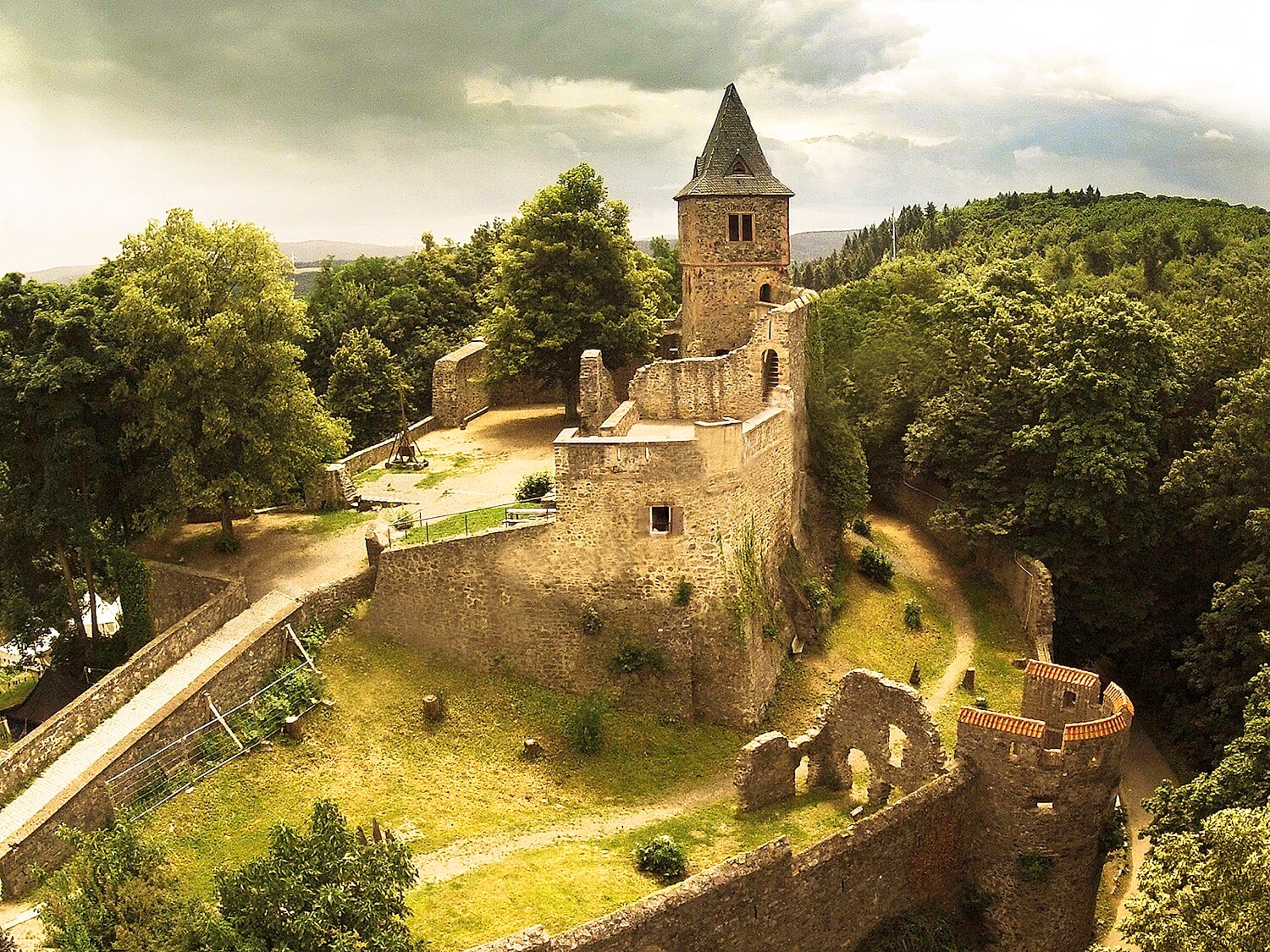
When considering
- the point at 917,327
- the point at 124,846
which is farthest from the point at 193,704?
the point at 917,327

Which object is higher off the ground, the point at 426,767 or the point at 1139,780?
the point at 426,767

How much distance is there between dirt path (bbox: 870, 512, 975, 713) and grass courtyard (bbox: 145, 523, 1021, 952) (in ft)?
2.52

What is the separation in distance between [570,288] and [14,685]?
2234 cm

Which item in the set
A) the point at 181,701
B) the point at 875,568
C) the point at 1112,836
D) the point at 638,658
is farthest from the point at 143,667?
the point at 875,568

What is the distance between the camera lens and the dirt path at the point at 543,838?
19750 mm

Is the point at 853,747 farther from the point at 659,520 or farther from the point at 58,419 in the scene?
the point at 58,419

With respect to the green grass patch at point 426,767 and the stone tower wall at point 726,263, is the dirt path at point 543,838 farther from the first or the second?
the stone tower wall at point 726,263

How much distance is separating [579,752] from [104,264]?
56.7ft

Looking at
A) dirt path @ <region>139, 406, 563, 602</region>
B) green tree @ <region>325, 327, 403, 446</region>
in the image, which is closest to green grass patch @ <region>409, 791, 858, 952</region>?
dirt path @ <region>139, 406, 563, 602</region>

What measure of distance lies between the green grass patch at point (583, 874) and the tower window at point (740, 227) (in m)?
17.3

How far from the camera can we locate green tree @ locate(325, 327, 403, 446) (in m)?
42.5

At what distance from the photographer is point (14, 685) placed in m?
35.7

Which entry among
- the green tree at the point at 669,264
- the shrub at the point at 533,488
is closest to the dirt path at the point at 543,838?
the shrub at the point at 533,488

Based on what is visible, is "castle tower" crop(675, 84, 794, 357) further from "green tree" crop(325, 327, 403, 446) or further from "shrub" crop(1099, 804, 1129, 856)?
"shrub" crop(1099, 804, 1129, 856)
